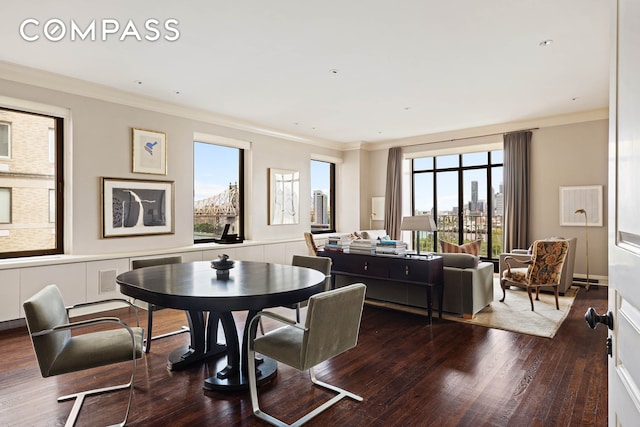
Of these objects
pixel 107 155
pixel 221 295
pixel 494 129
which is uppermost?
pixel 494 129

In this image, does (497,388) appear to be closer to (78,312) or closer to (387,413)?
(387,413)

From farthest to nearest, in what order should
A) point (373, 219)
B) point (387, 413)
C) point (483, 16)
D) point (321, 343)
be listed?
point (373, 219), point (483, 16), point (387, 413), point (321, 343)

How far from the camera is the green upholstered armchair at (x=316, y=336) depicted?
2070 mm

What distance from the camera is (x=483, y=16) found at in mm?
3109

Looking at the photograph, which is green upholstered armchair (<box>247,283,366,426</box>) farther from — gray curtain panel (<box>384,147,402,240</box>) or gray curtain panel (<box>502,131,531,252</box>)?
gray curtain panel (<box>384,147,402,240</box>)

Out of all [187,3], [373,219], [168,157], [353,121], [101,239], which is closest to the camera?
[187,3]

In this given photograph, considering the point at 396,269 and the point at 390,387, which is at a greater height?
the point at 396,269

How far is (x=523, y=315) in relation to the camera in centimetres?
441

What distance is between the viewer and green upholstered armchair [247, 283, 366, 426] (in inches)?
81.5

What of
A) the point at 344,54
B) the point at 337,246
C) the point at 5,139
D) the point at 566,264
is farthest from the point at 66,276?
the point at 566,264

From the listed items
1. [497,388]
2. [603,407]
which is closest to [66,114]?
[497,388]

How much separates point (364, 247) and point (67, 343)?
3315mm

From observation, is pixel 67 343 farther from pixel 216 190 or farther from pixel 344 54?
pixel 216 190

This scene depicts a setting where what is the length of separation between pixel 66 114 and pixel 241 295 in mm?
3893
